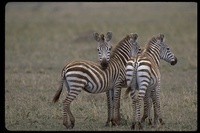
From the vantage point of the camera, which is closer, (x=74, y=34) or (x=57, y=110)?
(x=57, y=110)

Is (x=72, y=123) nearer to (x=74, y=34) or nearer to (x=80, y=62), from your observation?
(x=80, y=62)

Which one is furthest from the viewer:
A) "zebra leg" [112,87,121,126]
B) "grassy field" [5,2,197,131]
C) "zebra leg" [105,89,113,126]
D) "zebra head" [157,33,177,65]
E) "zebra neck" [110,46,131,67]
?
"zebra head" [157,33,177,65]

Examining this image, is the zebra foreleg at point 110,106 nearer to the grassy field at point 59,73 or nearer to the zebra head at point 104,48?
the grassy field at point 59,73

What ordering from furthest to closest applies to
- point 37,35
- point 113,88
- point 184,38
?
point 37,35 → point 184,38 → point 113,88

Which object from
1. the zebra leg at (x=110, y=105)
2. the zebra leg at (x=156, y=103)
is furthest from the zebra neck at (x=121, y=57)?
the zebra leg at (x=156, y=103)

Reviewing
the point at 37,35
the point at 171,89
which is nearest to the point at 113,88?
the point at 171,89

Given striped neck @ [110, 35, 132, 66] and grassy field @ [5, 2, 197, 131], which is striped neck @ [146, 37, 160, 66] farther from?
grassy field @ [5, 2, 197, 131]

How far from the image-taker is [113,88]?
28.4 feet

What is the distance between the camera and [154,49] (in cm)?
917

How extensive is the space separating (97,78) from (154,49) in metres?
1.52

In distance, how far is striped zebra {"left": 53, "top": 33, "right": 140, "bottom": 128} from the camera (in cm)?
812

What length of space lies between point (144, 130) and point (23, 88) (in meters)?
5.23

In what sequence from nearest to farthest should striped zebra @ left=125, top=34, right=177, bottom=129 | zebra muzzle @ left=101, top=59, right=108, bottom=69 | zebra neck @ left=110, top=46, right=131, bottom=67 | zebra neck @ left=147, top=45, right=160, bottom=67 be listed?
striped zebra @ left=125, top=34, right=177, bottom=129 → zebra muzzle @ left=101, top=59, right=108, bottom=69 → zebra neck @ left=110, top=46, right=131, bottom=67 → zebra neck @ left=147, top=45, right=160, bottom=67

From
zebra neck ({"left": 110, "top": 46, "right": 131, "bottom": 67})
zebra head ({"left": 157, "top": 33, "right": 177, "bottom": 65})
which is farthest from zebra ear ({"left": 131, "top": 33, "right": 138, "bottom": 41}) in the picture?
zebra head ({"left": 157, "top": 33, "right": 177, "bottom": 65})
